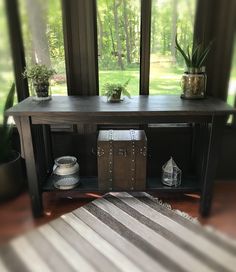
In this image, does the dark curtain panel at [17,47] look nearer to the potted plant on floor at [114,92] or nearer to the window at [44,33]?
the window at [44,33]

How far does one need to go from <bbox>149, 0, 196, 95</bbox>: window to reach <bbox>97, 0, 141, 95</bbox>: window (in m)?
0.14

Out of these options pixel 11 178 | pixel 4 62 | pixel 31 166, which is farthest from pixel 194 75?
pixel 11 178

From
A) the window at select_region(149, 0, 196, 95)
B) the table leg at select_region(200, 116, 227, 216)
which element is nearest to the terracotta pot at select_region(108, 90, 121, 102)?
the window at select_region(149, 0, 196, 95)

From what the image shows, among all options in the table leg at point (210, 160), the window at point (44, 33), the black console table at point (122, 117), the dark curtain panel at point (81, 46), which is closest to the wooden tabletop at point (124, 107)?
the black console table at point (122, 117)

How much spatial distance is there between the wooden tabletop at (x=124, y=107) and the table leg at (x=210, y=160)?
0.33 ft

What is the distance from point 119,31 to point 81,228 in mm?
1543

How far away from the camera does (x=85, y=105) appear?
1735mm

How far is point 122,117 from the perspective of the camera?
163 cm

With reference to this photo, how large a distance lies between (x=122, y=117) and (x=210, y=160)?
2.30ft

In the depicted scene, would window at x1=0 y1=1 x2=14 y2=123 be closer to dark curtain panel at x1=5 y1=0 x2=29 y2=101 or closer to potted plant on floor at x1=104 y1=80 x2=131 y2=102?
dark curtain panel at x1=5 y1=0 x2=29 y2=101

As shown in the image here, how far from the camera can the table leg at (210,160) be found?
167cm

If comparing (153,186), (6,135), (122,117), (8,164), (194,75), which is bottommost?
(153,186)

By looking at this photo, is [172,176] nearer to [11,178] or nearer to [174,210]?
[174,210]

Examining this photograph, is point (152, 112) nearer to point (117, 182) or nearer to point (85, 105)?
point (85, 105)
